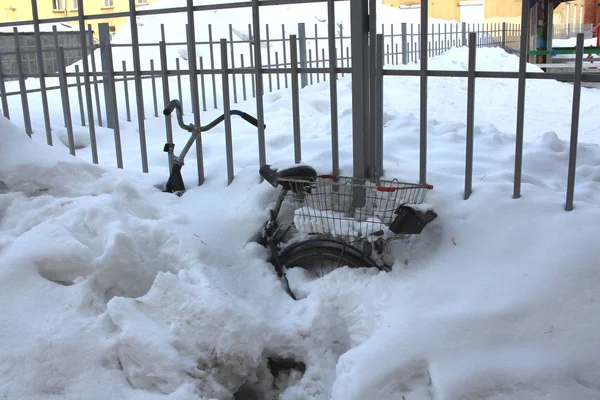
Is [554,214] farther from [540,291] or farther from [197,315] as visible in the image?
[197,315]

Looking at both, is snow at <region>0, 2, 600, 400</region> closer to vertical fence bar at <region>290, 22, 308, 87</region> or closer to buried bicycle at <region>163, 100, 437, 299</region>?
buried bicycle at <region>163, 100, 437, 299</region>

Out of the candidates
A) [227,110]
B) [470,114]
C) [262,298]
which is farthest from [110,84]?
[470,114]

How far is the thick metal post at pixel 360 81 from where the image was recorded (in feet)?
12.4

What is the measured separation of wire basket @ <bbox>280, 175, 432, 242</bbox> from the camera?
11.3 ft

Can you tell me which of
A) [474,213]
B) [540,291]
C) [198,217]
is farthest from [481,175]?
[198,217]

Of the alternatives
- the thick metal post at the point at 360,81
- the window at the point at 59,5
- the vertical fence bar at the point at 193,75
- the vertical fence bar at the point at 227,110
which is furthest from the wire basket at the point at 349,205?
the window at the point at 59,5

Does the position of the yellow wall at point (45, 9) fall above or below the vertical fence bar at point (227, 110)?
above

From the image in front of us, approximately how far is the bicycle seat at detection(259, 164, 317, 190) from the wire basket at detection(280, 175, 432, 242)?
0.09ft

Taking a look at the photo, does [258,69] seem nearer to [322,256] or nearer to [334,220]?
[334,220]

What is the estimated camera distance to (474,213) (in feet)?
11.8

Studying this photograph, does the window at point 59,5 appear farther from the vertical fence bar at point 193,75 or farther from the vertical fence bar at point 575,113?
the vertical fence bar at point 575,113

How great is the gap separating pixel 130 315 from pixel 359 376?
1.16 m

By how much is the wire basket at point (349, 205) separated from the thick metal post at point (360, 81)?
0.12m

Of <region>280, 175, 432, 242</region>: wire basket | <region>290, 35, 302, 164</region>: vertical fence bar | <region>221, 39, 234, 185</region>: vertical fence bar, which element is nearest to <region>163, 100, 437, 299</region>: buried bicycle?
<region>280, 175, 432, 242</region>: wire basket
